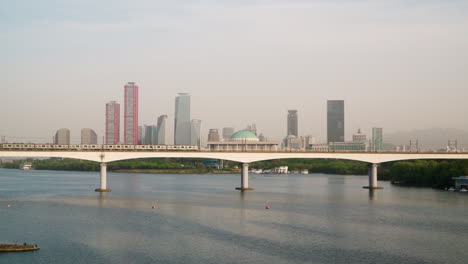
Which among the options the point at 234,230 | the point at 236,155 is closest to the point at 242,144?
the point at 236,155

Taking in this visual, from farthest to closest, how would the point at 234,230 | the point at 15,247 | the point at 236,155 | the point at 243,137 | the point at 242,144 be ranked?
1. the point at 243,137
2. the point at 242,144
3. the point at 236,155
4. the point at 234,230
5. the point at 15,247

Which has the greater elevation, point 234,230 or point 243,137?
point 243,137

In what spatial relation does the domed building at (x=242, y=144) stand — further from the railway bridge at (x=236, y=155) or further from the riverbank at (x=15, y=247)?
the riverbank at (x=15, y=247)

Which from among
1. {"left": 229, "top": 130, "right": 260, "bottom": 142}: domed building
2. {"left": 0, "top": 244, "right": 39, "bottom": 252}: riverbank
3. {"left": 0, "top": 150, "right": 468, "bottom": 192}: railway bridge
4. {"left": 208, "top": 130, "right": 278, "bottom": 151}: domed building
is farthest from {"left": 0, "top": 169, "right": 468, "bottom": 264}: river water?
{"left": 229, "top": 130, "right": 260, "bottom": 142}: domed building

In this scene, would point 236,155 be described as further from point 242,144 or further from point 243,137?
point 243,137

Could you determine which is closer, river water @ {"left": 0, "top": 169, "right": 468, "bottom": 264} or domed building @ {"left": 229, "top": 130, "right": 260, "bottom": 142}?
river water @ {"left": 0, "top": 169, "right": 468, "bottom": 264}

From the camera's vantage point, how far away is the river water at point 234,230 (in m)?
40.4

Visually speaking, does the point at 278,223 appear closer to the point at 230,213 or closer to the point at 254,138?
the point at 230,213

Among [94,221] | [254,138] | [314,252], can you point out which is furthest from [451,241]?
[254,138]

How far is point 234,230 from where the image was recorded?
5156 cm

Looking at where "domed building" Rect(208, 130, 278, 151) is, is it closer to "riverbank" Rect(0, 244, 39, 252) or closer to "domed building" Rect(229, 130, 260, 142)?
"domed building" Rect(229, 130, 260, 142)

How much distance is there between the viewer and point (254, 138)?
569ft

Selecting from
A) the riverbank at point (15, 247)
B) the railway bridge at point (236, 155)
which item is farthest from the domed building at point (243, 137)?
the riverbank at point (15, 247)

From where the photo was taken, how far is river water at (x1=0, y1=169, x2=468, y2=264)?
40.4m
